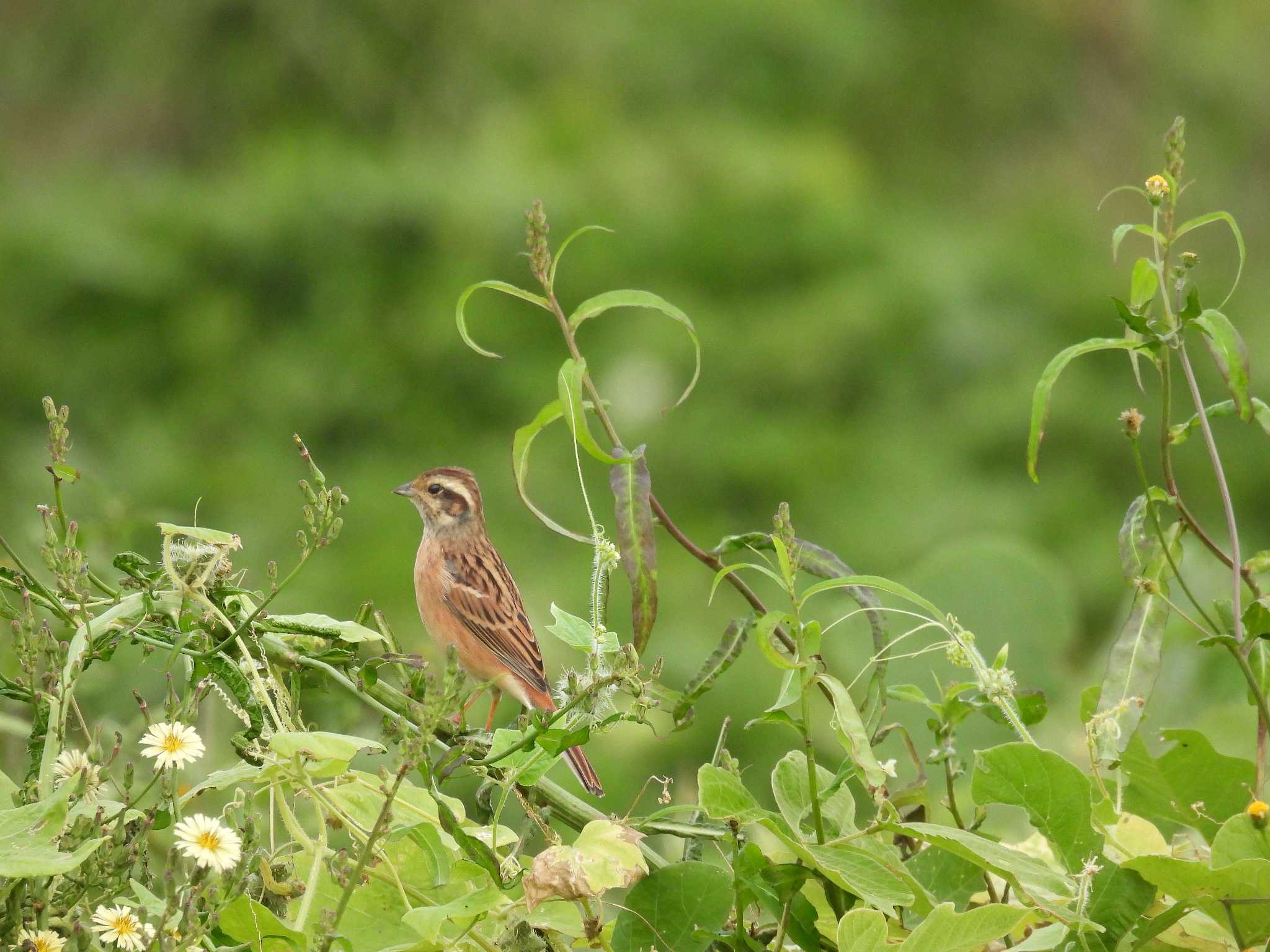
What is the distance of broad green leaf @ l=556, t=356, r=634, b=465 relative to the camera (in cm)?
96

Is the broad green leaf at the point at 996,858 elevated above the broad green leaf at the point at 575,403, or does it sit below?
below

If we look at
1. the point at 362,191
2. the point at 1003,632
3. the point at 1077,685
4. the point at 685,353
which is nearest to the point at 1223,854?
the point at 1003,632

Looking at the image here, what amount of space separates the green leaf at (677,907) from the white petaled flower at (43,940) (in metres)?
0.34

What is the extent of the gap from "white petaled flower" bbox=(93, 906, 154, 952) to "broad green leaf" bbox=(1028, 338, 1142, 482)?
61cm

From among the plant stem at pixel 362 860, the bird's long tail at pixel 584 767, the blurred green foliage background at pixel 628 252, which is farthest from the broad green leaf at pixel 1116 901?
the blurred green foliage background at pixel 628 252

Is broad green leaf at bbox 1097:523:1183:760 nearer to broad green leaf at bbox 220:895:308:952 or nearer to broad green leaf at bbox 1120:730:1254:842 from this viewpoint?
broad green leaf at bbox 1120:730:1254:842

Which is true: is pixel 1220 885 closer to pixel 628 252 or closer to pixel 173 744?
pixel 173 744

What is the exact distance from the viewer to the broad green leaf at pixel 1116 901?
0.97 m

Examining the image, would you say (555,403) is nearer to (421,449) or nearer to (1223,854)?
(1223,854)

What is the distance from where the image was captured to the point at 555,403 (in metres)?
1.04

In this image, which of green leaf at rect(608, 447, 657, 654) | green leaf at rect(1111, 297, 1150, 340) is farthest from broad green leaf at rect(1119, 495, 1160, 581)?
green leaf at rect(608, 447, 657, 654)

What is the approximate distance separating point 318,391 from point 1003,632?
4.21m

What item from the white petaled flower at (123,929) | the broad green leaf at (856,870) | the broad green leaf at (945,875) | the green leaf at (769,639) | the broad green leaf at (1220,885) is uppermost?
the green leaf at (769,639)

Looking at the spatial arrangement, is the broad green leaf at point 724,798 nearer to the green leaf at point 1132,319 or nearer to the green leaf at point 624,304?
the green leaf at point 624,304
